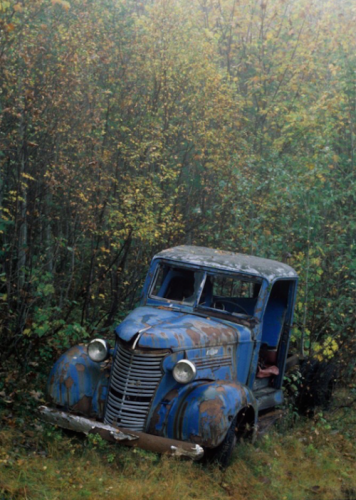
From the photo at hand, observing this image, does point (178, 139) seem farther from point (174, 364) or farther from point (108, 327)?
point (174, 364)

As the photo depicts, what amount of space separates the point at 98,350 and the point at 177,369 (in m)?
0.94

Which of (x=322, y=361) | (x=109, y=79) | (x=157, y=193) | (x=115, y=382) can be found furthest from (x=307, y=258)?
(x=109, y=79)

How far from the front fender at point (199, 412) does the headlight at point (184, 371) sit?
0.15 metres

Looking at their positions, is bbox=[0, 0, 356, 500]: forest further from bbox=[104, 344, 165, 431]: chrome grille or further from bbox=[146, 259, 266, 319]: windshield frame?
bbox=[146, 259, 266, 319]: windshield frame

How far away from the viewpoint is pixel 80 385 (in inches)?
219

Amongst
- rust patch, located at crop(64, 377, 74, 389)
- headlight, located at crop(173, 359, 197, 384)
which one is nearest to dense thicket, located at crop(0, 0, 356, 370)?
rust patch, located at crop(64, 377, 74, 389)

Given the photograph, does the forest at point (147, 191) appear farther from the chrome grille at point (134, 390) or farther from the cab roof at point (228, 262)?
the cab roof at point (228, 262)

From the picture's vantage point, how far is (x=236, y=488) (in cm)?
499

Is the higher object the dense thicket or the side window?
the dense thicket

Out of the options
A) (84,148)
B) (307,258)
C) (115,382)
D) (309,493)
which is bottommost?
(309,493)

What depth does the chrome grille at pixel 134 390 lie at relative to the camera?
17.0ft

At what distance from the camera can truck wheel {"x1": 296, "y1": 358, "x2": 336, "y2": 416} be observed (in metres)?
7.87

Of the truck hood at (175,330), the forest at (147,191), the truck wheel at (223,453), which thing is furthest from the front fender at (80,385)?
the truck wheel at (223,453)

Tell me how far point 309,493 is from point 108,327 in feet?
14.7
